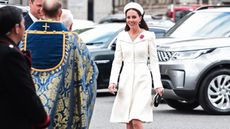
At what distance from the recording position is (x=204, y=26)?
15.9 m

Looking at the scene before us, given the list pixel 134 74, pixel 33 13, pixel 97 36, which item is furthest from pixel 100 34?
pixel 33 13

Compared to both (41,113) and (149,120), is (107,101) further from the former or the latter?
(41,113)

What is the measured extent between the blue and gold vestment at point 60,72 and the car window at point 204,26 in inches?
320

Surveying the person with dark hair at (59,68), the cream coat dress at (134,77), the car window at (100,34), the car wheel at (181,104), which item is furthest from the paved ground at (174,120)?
the person with dark hair at (59,68)

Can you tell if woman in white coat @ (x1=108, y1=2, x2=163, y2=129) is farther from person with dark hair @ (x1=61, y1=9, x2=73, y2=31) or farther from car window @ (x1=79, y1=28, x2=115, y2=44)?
car window @ (x1=79, y1=28, x2=115, y2=44)

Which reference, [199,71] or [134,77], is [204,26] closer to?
[199,71]

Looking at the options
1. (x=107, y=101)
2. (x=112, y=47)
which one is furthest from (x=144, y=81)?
(x=112, y=47)

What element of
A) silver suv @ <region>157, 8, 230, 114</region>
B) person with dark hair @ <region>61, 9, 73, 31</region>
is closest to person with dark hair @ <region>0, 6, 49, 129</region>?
person with dark hair @ <region>61, 9, 73, 31</region>

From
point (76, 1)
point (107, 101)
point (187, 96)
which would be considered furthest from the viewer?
point (76, 1)

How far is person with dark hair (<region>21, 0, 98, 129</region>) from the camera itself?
7469mm

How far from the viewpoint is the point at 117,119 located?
32.2 feet

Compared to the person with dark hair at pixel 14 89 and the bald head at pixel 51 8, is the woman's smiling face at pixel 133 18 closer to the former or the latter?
the bald head at pixel 51 8

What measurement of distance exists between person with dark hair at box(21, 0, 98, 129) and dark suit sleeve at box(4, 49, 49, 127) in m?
1.66

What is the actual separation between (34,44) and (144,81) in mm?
2539
